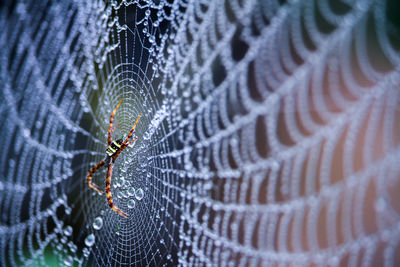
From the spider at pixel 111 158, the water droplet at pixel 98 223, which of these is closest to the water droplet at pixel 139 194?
the spider at pixel 111 158

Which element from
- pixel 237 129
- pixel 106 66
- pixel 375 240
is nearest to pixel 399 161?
pixel 375 240

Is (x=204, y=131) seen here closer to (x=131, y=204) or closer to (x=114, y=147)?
(x=114, y=147)

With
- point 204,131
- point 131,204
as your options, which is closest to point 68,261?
point 131,204

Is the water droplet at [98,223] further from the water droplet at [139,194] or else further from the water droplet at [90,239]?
the water droplet at [139,194]

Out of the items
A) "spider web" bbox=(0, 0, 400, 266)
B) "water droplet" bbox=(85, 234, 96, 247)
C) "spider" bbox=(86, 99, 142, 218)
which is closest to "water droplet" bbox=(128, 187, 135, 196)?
"spider web" bbox=(0, 0, 400, 266)

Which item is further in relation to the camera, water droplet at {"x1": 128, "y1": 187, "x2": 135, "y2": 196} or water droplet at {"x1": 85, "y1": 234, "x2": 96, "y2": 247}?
water droplet at {"x1": 128, "y1": 187, "x2": 135, "y2": 196}

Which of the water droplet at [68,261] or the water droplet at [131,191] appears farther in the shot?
the water droplet at [131,191]

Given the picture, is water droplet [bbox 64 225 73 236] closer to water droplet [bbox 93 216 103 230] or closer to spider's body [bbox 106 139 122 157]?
water droplet [bbox 93 216 103 230]

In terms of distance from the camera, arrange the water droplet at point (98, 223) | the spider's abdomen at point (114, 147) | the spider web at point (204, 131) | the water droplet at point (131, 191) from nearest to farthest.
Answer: the spider web at point (204, 131), the spider's abdomen at point (114, 147), the water droplet at point (98, 223), the water droplet at point (131, 191)

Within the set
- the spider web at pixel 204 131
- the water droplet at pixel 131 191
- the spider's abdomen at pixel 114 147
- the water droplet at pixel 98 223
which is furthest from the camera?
the water droplet at pixel 131 191
